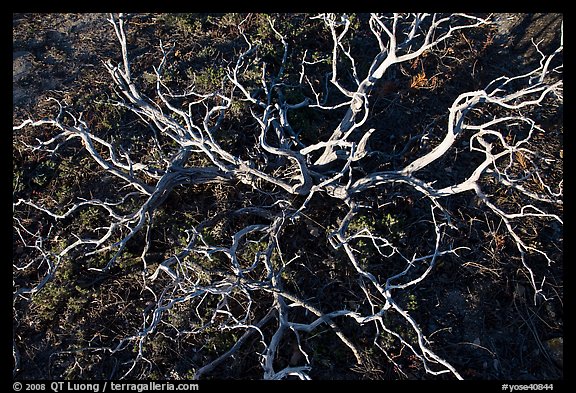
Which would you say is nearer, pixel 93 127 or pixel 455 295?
pixel 455 295

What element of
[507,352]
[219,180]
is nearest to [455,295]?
[507,352]

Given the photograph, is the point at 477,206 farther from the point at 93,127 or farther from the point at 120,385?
the point at 93,127

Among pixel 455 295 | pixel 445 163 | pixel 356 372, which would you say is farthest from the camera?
pixel 445 163

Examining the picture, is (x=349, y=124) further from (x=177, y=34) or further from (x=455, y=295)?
(x=177, y=34)

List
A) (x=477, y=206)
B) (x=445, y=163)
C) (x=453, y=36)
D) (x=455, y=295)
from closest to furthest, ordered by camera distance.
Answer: (x=455, y=295)
(x=477, y=206)
(x=445, y=163)
(x=453, y=36)

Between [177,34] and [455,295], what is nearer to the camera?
[455,295]

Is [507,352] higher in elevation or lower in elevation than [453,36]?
lower
